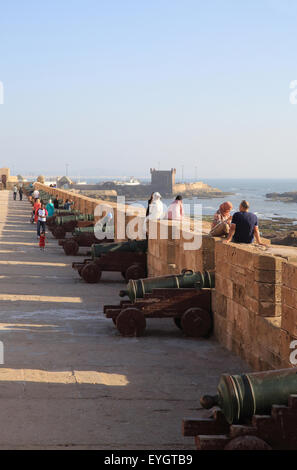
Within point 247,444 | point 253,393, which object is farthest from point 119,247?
point 247,444

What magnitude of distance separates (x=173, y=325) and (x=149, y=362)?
174 centimetres

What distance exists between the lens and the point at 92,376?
5695mm

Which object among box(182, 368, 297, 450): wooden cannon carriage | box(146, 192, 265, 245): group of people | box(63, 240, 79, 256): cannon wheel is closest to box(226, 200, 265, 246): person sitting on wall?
box(146, 192, 265, 245): group of people

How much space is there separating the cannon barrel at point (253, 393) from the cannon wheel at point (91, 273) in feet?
23.8

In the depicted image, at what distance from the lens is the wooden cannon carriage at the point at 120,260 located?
36.6 ft

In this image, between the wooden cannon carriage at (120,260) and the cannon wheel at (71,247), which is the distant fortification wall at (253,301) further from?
the cannon wheel at (71,247)

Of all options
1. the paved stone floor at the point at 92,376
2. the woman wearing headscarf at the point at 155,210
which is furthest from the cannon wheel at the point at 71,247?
the paved stone floor at the point at 92,376

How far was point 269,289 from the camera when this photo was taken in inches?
239

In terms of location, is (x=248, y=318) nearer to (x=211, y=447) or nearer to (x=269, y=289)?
(x=269, y=289)

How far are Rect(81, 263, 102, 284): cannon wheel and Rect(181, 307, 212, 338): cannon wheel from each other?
13.1 ft

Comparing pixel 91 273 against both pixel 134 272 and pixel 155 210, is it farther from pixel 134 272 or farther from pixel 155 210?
pixel 155 210

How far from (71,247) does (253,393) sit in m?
11.2

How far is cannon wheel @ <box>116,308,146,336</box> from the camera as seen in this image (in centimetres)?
725
